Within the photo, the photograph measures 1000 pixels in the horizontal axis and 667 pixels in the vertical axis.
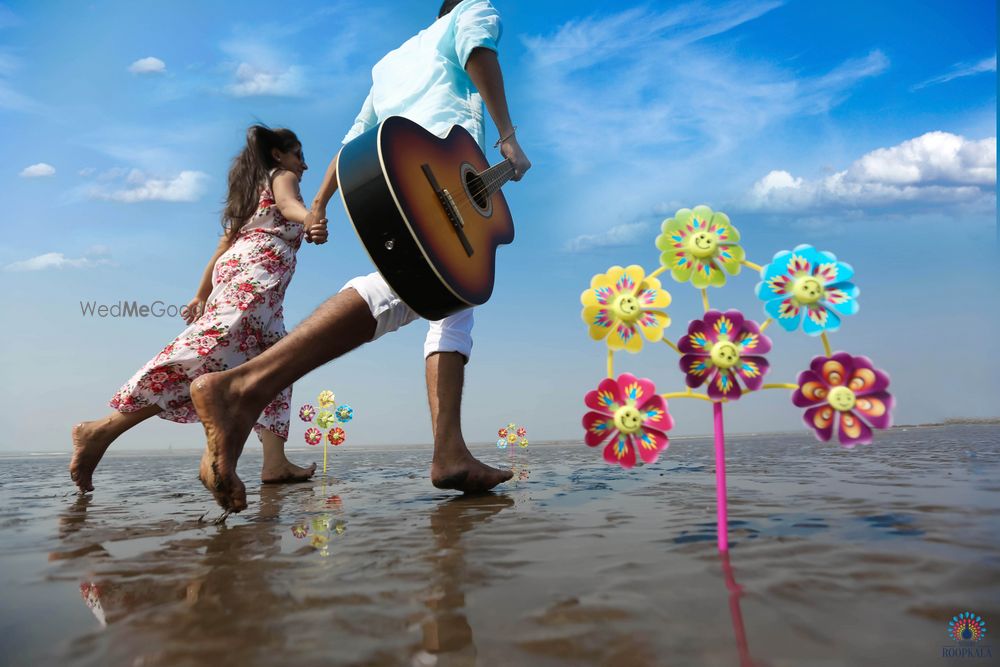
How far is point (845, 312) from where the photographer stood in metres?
1.26

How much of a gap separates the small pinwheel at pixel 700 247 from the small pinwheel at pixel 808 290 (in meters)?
0.11

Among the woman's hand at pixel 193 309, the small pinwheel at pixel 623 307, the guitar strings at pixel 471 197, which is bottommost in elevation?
the small pinwheel at pixel 623 307

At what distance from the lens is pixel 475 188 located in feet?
8.50

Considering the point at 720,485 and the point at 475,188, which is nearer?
the point at 720,485

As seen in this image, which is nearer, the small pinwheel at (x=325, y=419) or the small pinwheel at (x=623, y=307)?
the small pinwheel at (x=623, y=307)

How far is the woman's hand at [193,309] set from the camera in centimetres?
350

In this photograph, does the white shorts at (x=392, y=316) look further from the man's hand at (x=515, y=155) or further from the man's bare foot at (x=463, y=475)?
the man's hand at (x=515, y=155)

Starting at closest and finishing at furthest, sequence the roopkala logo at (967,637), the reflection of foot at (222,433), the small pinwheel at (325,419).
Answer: the roopkala logo at (967,637) → the reflection of foot at (222,433) → the small pinwheel at (325,419)

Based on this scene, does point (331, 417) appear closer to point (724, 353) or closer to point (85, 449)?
point (85, 449)

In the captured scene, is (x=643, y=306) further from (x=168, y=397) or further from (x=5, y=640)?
(x=168, y=397)

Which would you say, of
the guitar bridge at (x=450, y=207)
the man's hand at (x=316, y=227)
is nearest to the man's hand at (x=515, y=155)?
the guitar bridge at (x=450, y=207)

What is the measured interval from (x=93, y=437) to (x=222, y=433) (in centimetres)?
150

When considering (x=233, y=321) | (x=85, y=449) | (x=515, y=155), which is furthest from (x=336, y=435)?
(x=515, y=155)

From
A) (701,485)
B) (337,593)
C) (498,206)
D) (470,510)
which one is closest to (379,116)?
(498,206)
